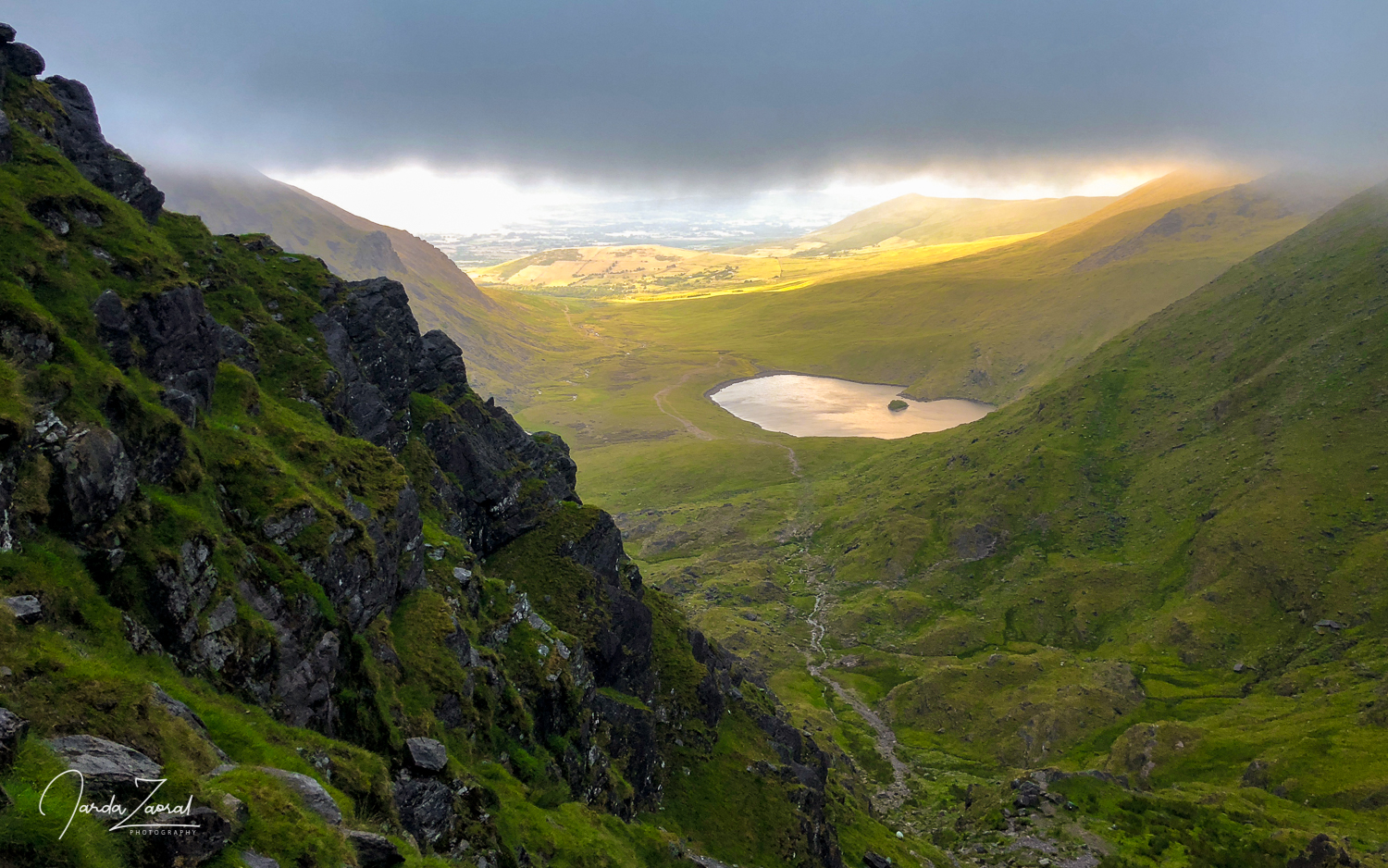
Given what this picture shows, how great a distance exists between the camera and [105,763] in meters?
17.1

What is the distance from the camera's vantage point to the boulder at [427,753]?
3278cm

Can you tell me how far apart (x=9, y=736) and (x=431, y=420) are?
54.4m

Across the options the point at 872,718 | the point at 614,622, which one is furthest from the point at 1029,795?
the point at 614,622

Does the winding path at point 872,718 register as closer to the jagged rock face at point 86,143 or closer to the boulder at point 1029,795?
the boulder at point 1029,795

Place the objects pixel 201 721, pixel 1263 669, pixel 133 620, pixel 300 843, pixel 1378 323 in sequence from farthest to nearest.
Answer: pixel 1378 323 → pixel 1263 669 → pixel 133 620 → pixel 201 721 → pixel 300 843

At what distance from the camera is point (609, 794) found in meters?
53.5

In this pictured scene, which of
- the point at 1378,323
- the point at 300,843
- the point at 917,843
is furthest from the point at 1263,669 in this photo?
the point at 300,843

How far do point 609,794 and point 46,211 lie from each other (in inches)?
2005

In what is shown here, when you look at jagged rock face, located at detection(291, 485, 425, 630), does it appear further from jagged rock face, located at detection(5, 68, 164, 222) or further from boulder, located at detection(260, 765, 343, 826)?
jagged rock face, located at detection(5, 68, 164, 222)

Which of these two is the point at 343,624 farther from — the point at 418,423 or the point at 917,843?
the point at 917,843

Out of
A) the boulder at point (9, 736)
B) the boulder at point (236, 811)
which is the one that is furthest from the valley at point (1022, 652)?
the boulder at point (9, 736)

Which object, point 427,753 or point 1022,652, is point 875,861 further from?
point 1022,652

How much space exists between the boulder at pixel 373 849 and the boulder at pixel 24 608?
452 inches

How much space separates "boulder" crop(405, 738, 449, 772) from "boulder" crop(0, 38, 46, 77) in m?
50.8
